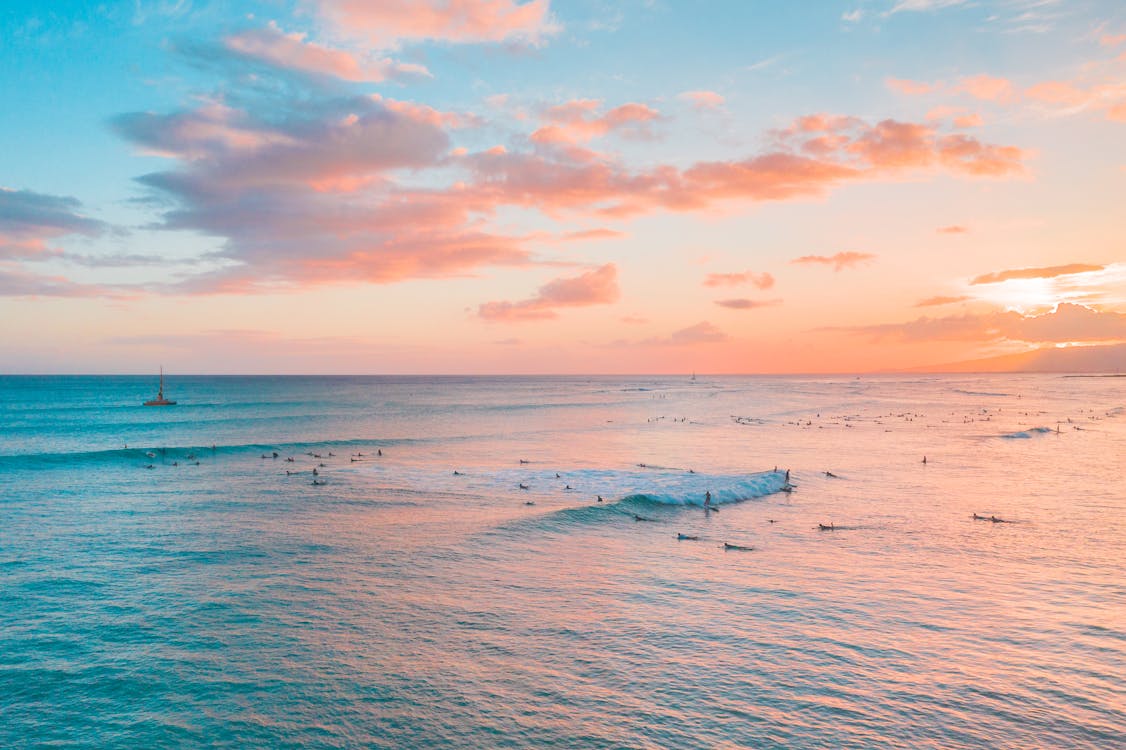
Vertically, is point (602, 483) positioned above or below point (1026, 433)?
below

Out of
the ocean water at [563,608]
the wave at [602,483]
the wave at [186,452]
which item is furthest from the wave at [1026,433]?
the wave at [186,452]

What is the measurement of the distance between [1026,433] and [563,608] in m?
107

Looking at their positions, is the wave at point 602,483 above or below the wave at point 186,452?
below

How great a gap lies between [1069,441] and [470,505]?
9265cm

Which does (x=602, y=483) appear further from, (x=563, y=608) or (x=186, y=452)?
(x=186, y=452)

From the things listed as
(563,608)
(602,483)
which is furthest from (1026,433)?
(563,608)

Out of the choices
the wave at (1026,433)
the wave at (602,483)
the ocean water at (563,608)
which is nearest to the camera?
the ocean water at (563,608)

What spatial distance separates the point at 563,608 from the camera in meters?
29.2

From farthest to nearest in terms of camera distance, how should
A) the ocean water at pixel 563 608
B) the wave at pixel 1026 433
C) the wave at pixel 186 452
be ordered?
the wave at pixel 1026 433
the wave at pixel 186 452
the ocean water at pixel 563 608

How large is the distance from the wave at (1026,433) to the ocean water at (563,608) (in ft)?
115

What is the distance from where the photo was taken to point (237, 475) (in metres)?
68.4

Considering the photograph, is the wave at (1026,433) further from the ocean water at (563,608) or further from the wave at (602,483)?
the wave at (602,483)

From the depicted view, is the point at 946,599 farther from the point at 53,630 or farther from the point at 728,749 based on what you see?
the point at 53,630

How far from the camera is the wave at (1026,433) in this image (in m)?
101
